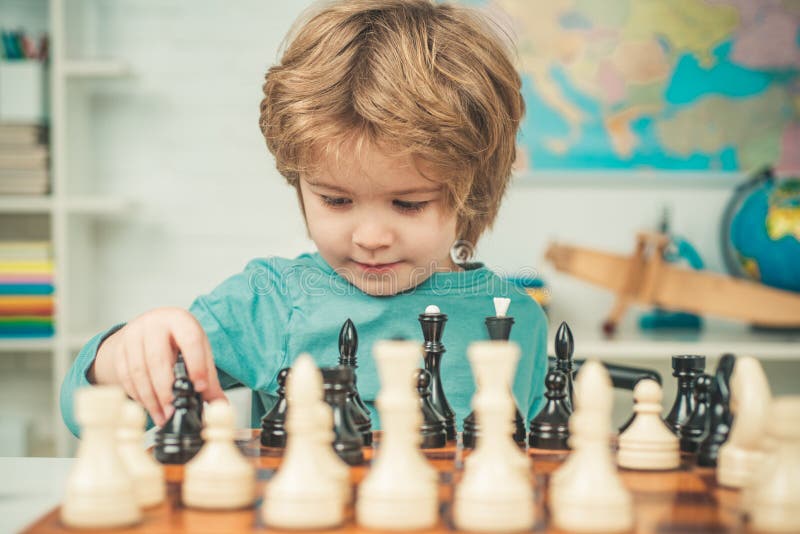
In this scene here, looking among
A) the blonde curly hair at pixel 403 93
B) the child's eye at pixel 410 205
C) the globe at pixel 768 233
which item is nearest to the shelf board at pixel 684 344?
the globe at pixel 768 233

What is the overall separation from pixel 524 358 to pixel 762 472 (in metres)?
0.85

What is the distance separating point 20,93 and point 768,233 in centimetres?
242

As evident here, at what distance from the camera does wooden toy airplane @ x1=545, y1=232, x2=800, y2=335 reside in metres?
2.77

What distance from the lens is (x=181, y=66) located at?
3146 millimetres

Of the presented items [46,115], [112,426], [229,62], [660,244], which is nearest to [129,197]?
[46,115]

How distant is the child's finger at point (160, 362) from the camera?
1008 millimetres

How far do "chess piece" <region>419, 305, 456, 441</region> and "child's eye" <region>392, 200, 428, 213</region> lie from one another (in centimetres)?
25

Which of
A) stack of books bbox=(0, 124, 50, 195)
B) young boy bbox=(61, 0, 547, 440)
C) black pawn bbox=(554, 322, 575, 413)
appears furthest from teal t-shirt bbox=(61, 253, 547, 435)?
stack of books bbox=(0, 124, 50, 195)

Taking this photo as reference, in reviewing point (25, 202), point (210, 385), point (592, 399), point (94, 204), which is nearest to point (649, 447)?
point (592, 399)

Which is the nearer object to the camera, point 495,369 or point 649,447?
point 495,369

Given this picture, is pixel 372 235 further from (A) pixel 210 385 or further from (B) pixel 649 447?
(B) pixel 649 447

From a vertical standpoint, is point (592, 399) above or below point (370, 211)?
below

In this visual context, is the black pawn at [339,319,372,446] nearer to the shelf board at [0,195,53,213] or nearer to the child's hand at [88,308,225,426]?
the child's hand at [88,308,225,426]

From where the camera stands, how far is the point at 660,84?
3121 mm
